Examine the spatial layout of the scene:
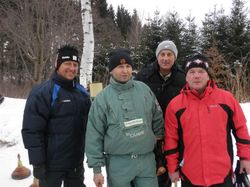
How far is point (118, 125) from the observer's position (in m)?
2.62

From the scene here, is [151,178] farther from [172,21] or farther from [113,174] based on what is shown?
[172,21]

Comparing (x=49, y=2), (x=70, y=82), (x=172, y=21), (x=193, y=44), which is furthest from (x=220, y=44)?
(x=70, y=82)

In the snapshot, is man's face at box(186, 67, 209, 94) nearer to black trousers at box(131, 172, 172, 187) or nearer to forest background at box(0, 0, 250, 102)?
black trousers at box(131, 172, 172, 187)

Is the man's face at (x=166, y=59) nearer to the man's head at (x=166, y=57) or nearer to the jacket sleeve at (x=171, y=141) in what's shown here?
the man's head at (x=166, y=57)

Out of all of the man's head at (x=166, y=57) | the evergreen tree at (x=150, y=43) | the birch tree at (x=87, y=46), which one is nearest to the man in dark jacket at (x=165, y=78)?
the man's head at (x=166, y=57)

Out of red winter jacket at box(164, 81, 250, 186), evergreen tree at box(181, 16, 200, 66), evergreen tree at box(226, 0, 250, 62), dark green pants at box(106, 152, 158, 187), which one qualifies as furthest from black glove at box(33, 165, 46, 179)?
evergreen tree at box(181, 16, 200, 66)

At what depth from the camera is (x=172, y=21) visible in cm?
2011

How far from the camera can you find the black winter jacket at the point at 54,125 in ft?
9.40

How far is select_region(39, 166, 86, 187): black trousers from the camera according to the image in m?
3.01

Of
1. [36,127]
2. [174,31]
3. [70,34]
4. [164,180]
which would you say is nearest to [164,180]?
[164,180]

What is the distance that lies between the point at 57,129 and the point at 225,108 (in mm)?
1454

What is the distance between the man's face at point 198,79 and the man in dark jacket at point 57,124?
3.45ft

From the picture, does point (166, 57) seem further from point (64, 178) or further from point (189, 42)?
point (189, 42)

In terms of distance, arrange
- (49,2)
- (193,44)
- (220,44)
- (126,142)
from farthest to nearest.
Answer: (193,44) < (220,44) < (49,2) < (126,142)
